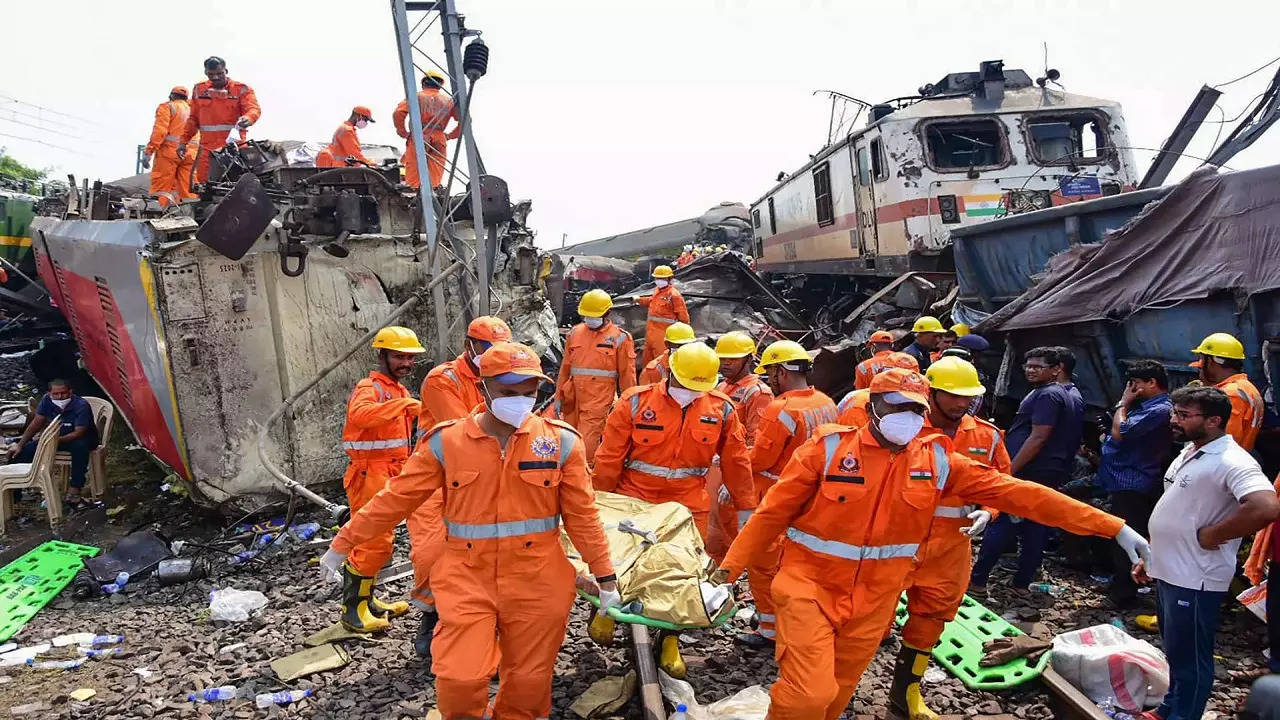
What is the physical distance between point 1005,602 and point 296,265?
226 inches

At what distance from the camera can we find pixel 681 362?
420cm

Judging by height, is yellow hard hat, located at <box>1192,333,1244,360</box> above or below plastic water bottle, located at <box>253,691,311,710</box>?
above

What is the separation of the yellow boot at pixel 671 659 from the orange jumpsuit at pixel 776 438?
538mm

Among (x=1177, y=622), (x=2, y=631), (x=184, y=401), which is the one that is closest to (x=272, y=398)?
(x=184, y=401)

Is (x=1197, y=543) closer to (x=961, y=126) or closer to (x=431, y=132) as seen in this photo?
(x=961, y=126)

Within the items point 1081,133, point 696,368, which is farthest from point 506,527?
point 1081,133

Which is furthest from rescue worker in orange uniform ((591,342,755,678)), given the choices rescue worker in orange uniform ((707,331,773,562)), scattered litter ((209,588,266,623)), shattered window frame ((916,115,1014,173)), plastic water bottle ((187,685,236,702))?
shattered window frame ((916,115,1014,173))

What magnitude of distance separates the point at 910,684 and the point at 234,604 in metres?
3.94

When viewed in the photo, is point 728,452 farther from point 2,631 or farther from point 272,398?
point 2,631

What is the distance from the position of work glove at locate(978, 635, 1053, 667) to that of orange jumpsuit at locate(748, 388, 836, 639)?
1045mm

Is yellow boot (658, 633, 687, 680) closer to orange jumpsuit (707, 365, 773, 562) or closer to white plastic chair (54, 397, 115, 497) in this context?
orange jumpsuit (707, 365, 773, 562)

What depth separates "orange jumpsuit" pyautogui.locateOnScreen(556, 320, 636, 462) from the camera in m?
6.96

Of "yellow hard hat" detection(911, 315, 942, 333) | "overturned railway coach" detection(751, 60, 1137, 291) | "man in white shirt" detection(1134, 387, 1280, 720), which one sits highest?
"overturned railway coach" detection(751, 60, 1137, 291)

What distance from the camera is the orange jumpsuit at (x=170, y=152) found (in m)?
8.52
